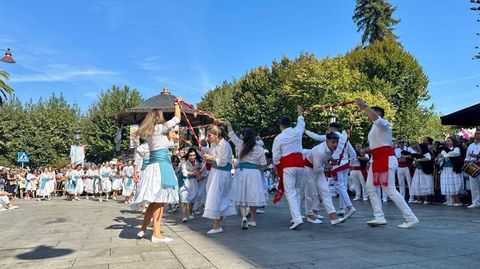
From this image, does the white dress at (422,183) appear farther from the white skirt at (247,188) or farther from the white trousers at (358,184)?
the white skirt at (247,188)

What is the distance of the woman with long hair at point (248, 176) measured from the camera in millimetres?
7926

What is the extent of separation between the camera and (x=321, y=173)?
8188 mm

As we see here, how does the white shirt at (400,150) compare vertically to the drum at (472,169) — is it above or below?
above

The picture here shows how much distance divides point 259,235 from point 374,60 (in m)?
34.1

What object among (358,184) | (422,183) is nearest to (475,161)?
(422,183)

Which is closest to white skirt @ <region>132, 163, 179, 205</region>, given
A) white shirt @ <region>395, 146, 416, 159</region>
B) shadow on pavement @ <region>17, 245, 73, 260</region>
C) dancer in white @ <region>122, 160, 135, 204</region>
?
shadow on pavement @ <region>17, 245, 73, 260</region>

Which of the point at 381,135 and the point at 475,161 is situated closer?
the point at 381,135

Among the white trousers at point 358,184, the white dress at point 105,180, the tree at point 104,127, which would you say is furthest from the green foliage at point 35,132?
the white trousers at point 358,184

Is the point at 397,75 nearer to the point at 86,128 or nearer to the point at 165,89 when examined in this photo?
the point at 165,89

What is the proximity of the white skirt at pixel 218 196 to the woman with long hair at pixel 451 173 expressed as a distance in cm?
764

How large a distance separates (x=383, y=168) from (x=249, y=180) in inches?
98.8

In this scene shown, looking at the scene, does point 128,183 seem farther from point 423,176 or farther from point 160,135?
point 160,135

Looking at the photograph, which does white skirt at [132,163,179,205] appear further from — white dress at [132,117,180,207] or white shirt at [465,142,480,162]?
white shirt at [465,142,480,162]

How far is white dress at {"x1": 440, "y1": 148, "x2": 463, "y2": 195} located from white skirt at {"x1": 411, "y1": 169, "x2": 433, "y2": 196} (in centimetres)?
43
